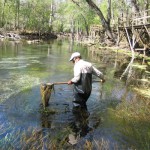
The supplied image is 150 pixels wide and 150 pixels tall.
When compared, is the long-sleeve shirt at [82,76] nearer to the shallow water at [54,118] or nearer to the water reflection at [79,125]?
the water reflection at [79,125]

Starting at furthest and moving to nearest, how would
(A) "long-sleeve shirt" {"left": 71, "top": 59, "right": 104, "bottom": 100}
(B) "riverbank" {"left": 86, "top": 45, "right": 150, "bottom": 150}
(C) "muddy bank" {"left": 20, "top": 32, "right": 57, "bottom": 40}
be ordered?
(C) "muddy bank" {"left": 20, "top": 32, "right": 57, "bottom": 40}
(A) "long-sleeve shirt" {"left": 71, "top": 59, "right": 104, "bottom": 100}
(B) "riverbank" {"left": 86, "top": 45, "right": 150, "bottom": 150}

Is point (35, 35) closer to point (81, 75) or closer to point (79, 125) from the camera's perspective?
point (81, 75)

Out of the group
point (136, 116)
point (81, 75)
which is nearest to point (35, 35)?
point (81, 75)

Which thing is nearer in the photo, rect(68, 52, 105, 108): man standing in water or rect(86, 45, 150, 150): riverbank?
rect(86, 45, 150, 150): riverbank

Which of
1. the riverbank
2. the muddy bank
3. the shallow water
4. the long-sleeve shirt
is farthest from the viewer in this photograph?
the muddy bank

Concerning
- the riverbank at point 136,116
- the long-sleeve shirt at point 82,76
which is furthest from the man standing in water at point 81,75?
the riverbank at point 136,116

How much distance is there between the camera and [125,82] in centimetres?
1431

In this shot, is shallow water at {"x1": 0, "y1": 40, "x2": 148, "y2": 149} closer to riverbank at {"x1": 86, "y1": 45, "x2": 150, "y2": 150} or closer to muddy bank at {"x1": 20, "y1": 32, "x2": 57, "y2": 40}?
riverbank at {"x1": 86, "y1": 45, "x2": 150, "y2": 150}

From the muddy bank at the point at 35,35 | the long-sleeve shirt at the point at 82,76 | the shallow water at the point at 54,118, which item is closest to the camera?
the shallow water at the point at 54,118

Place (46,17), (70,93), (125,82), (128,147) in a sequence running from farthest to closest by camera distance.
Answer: (46,17)
(125,82)
(70,93)
(128,147)

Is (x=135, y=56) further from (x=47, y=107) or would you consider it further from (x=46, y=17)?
(x=46, y=17)

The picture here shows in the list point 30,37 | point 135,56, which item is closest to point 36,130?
point 135,56

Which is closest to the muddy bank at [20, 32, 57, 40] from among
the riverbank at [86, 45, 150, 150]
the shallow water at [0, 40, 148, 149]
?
the shallow water at [0, 40, 148, 149]

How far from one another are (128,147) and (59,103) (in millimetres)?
3959
